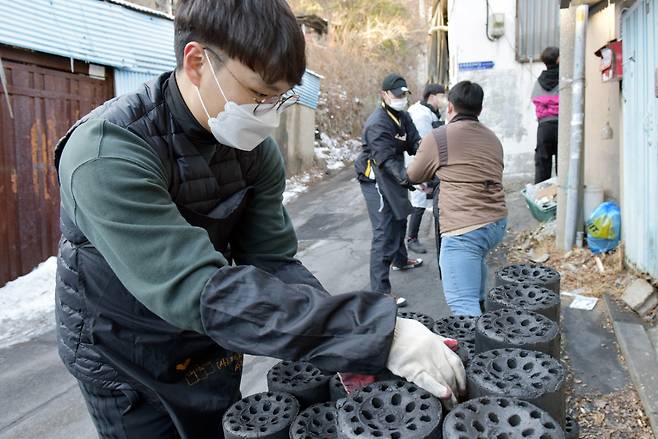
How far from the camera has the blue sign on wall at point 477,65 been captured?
31.8ft

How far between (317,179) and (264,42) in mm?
12180

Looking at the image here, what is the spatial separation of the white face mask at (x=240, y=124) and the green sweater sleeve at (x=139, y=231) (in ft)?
1.02

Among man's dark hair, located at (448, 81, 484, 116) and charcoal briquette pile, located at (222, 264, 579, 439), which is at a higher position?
man's dark hair, located at (448, 81, 484, 116)

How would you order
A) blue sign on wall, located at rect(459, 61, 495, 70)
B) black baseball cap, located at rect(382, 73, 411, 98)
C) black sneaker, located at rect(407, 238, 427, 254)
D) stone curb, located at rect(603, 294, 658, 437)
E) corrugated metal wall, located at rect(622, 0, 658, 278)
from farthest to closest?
blue sign on wall, located at rect(459, 61, 495, 70)
black sneaker, located at rect(407, 238, 427, 254)
black baseball cap, located at rect(382, 73, 411, 98)
corrugated metal wall, located at rect(622, 0, 658, 278)
stone curb, located at rect(603, 294, 658, 437)

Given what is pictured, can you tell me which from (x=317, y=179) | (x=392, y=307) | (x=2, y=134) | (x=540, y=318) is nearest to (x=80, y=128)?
(x=392, y=307)

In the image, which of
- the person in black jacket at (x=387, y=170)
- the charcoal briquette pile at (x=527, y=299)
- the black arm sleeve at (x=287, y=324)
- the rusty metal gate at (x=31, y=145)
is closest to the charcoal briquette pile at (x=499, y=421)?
the black arm sleeve at (x=287, y=324)

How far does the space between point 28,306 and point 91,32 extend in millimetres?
3338

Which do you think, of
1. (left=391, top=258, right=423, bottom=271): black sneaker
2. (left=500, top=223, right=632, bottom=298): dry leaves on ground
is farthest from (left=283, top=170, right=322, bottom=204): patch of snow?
(left=500, top=223, right=632, bottom=298): dry leaves on ground

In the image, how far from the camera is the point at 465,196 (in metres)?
3.72

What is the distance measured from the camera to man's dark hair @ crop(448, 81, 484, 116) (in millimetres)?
3750

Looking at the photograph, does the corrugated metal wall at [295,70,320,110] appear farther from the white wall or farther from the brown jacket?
the brown jacket

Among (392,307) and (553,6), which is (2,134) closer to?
(392,307)

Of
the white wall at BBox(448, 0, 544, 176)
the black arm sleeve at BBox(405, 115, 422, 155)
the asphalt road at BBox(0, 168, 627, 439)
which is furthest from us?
the white wall at BBox(448, 0, 544, 176)

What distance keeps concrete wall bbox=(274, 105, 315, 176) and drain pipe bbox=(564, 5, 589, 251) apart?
7.84 meters
